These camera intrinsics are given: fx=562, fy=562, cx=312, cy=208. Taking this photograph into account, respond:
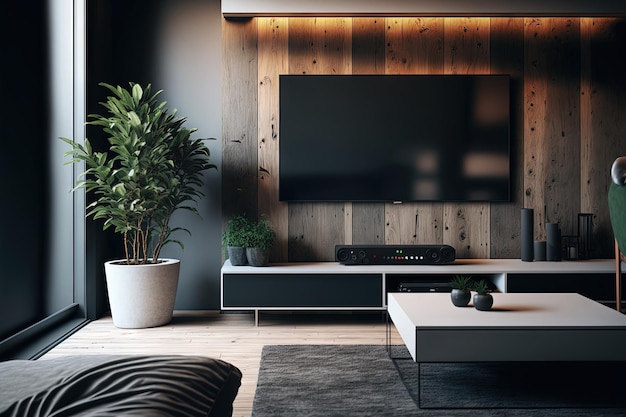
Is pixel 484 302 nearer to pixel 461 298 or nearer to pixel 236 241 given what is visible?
pixel 461 298

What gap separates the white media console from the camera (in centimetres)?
375

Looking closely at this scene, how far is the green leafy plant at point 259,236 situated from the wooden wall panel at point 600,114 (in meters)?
2.36

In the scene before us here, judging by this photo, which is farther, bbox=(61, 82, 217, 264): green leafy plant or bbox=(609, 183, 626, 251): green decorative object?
bbox=(61, 82, 217, 264): green leafy plant

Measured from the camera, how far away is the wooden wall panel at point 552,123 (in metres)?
4.22

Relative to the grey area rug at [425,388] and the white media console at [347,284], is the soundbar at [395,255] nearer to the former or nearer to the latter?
the white media console at [347,284]

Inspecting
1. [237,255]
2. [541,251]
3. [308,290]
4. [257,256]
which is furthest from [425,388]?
[541,251]

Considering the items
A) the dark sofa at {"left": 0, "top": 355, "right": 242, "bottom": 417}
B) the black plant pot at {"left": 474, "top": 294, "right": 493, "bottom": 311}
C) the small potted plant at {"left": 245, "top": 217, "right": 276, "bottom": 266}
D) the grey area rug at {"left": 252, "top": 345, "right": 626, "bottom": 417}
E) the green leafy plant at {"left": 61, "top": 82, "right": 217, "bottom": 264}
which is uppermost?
the green leafy plant at {"left": 61, "top": 82, "right": 217, "bottom": 264}

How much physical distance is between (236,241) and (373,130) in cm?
130

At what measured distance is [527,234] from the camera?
4055mm

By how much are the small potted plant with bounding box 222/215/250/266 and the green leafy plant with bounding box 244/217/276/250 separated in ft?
0.08

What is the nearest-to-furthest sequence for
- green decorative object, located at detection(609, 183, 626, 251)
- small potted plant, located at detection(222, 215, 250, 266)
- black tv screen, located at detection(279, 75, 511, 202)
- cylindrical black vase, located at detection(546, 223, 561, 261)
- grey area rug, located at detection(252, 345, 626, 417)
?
grey area rug, located at detection(252, 345, 626, 417) < green decorative object, located at detection(609, 183, 626, 251) < small potted plant, located at detection(222, 215, 250, 266) < cylindrical black vase, located at detection(546, 223, 561, 261) < black tv screen, located at detection(279, 75, 511, 202)

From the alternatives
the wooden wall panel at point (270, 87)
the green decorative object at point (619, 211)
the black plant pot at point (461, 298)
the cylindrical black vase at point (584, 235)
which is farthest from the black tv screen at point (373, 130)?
the black plant pot at point (461, 298)

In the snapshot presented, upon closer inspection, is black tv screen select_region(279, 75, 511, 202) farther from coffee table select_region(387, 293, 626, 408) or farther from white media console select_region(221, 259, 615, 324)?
coffee table select_region(387, 293, 626, 408)

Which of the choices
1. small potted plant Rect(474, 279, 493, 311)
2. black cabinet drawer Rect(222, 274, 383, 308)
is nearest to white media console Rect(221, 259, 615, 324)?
black cabinet drawer Rect(222, 274, 383, 308)
